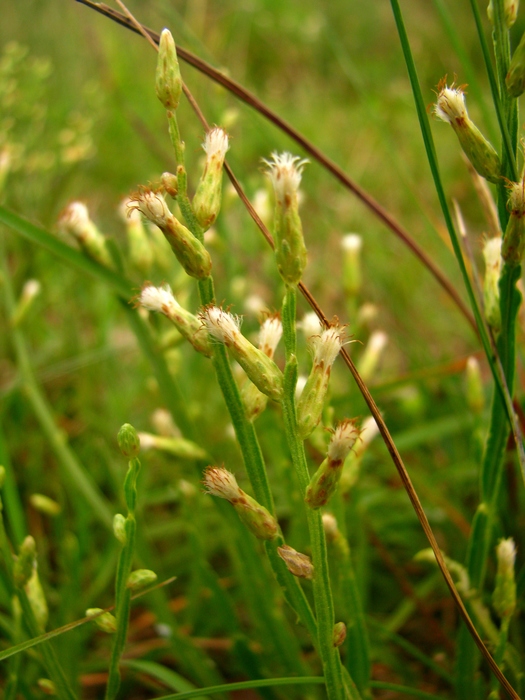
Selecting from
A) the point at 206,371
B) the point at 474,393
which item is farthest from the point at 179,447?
the point at 206,371

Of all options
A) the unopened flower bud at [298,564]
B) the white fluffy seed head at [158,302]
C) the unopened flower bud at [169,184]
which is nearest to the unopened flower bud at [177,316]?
the white fluffy seed head at [158,302]

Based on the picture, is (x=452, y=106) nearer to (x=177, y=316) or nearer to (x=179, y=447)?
(x=177, y=316)

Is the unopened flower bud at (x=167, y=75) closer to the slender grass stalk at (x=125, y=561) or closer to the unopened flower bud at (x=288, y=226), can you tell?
the unopened flower bud at (x=288, y=226)

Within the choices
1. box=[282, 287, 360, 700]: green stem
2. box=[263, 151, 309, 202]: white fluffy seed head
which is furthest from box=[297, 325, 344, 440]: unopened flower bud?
box=[263, 151, 309, 202]: white fluffy seed head

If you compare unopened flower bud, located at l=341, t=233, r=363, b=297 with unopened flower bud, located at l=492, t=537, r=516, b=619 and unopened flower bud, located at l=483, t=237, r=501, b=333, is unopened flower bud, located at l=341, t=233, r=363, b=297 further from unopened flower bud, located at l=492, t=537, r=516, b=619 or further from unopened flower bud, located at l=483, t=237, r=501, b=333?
unopened flower bud, located at l=492, t=537, r=516, b=619

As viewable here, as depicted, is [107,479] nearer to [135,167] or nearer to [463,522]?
[463,522]
